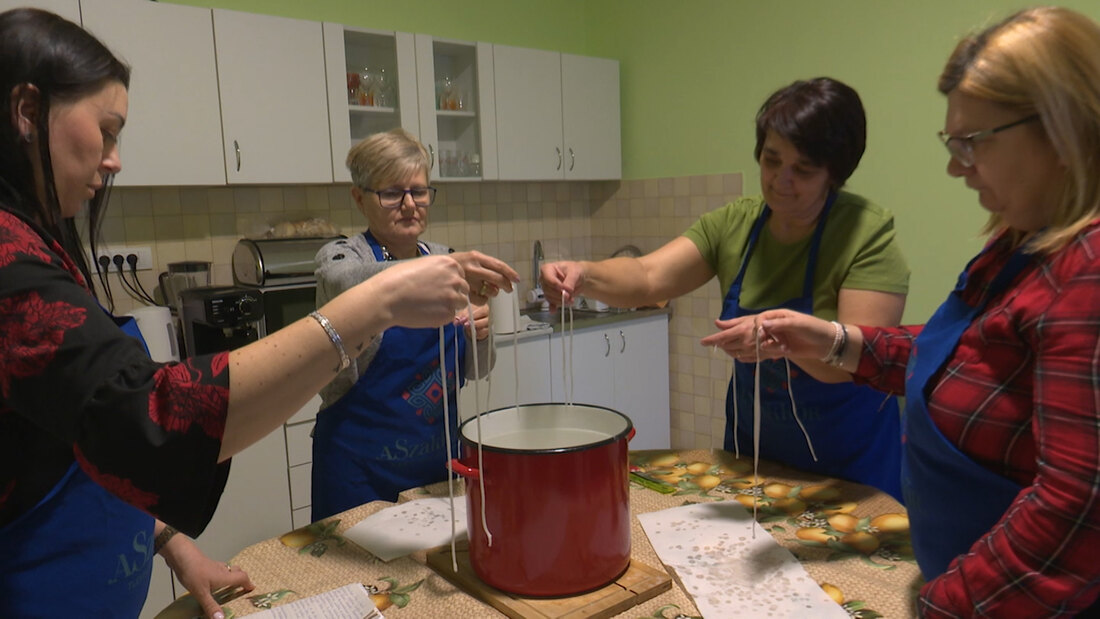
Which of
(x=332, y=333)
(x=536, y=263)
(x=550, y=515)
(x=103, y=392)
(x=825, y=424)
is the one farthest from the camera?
(x=536, y=263)

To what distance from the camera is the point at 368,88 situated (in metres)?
2.82

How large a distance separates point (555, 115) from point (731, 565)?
2.55 m

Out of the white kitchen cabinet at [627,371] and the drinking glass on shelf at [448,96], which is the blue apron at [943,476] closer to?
the white kitchen cabinet at [627,371]

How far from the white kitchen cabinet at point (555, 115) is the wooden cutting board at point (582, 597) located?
232 cm

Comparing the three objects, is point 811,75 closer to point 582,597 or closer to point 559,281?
point 559,281

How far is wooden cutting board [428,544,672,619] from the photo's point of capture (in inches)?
36.4

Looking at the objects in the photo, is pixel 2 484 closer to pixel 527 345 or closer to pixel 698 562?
pixel 698 562

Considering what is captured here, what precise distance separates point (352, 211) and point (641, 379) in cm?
144

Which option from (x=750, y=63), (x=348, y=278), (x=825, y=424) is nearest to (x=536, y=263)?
(x=750, y=63)

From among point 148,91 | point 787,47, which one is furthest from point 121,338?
point 787,47

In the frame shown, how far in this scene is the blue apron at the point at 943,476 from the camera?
829 mm

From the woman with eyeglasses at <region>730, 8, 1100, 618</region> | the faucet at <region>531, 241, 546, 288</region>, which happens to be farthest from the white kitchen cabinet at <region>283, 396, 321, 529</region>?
the woman with eyeglasses at <region>730, 8, 1100, 618</region>

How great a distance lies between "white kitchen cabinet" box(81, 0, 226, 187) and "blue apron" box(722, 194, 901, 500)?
6.15 feet

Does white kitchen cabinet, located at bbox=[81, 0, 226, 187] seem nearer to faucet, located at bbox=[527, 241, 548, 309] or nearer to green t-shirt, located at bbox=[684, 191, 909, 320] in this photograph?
faucet, located at bbox=[527, 241, 548, 309]
